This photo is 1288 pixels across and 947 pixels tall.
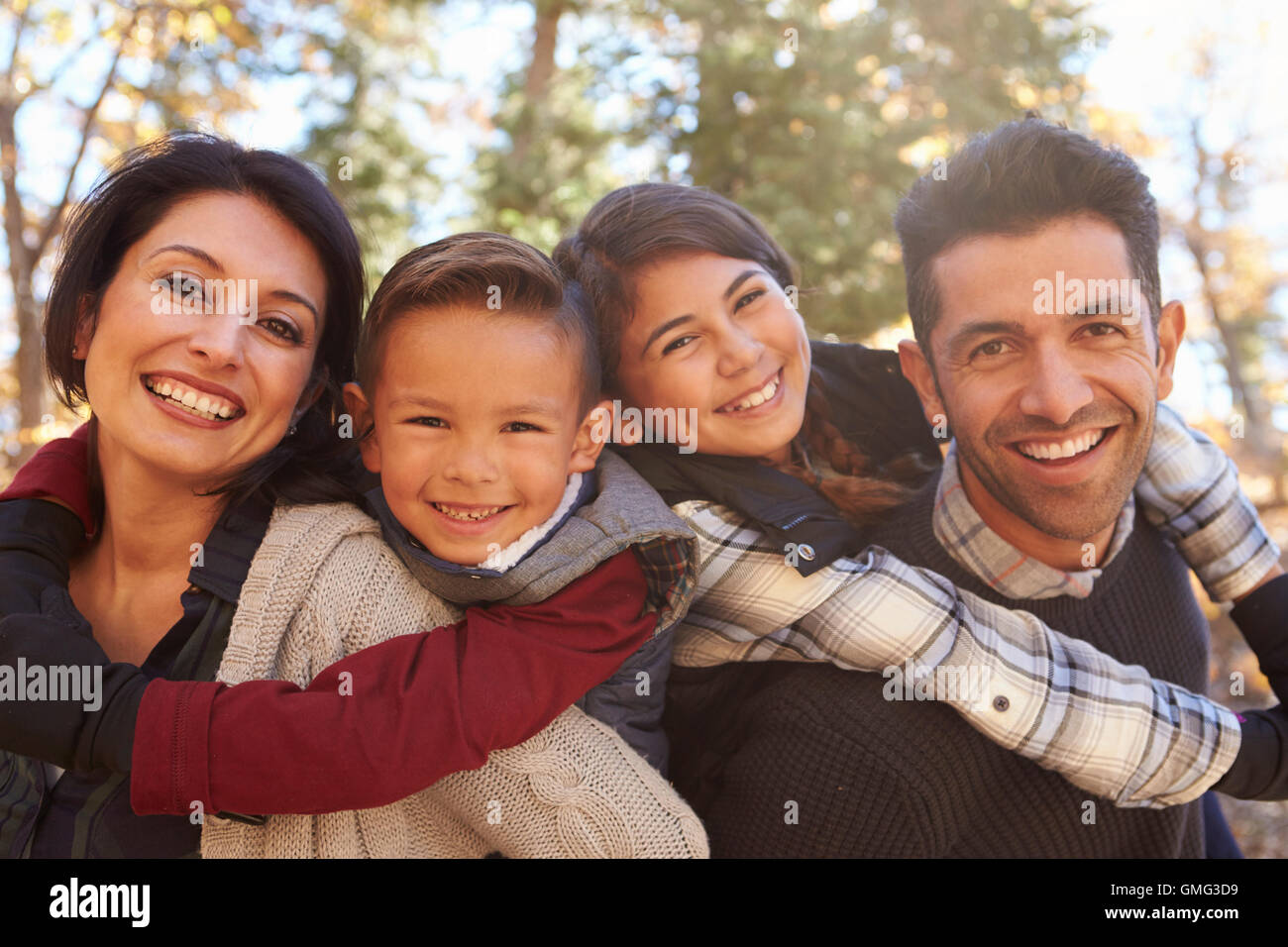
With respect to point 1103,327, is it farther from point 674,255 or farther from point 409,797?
point 409,797

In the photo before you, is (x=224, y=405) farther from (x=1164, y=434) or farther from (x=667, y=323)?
(x=1164, y=434)

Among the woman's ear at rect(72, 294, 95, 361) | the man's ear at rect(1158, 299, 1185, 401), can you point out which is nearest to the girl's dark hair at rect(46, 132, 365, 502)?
the woman's ear at rect(72, 294, 95, 361)

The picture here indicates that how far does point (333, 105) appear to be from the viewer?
11930 mm

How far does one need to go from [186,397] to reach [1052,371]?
1.91m

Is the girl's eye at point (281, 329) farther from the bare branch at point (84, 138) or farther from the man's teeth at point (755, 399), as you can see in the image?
the bare branch at point (84, 138)

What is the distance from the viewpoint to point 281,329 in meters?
2.06

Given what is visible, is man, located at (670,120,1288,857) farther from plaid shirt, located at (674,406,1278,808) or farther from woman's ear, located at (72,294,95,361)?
woman's ear, located at (72,294,95,361)

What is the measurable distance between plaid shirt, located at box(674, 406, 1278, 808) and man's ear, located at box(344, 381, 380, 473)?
0.71 m

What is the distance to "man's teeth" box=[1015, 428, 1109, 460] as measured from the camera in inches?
84.4

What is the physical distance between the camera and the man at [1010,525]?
2.06 metres

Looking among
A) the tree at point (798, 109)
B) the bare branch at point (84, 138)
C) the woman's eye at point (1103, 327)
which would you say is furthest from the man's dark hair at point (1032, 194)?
the bare branch at point (84, 138)

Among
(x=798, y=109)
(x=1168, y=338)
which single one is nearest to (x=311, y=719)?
(x=1168, y=338)

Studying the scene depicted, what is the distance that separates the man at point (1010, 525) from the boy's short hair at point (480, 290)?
0.91m
